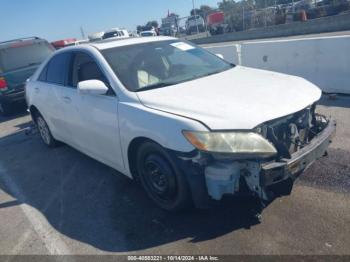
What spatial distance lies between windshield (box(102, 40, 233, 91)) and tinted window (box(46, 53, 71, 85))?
1.07 meters

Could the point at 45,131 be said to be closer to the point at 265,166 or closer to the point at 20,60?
the point at 265,166

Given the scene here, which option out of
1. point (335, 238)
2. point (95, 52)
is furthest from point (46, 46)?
point (335, 238)

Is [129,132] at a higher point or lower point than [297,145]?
higher

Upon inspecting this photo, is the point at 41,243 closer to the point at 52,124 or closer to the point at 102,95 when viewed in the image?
the point at 102,95

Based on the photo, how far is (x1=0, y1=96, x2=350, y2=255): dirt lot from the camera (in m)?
3.08

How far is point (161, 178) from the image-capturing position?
11.6ft

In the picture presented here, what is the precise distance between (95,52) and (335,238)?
10.6 ft

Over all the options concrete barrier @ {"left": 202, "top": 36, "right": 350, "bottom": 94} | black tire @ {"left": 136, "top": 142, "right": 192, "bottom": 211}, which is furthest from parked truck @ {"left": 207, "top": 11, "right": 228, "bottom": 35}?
black tire @ {"left": 136, "top": 142, "right": 192, "bottom": 211}

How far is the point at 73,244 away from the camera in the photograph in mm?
3449

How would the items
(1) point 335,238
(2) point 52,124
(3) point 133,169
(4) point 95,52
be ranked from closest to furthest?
(1) point 335,238, (3) point 133,169, (4) point 95,52, (2) point 52,124

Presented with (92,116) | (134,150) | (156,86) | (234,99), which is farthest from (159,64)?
(234,99)

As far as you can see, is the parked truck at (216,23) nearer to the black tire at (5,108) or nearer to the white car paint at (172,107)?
the black tire at (5,108)

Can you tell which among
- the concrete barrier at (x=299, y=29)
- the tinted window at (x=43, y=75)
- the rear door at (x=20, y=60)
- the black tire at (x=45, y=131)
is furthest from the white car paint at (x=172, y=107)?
the concrete barrier at (x=299, y=29)

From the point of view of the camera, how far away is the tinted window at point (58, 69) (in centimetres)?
501
